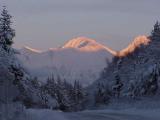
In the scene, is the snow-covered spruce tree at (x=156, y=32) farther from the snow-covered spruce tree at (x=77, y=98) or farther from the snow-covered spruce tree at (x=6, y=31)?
the snow-covered spruce tree at (x=6, y=31)

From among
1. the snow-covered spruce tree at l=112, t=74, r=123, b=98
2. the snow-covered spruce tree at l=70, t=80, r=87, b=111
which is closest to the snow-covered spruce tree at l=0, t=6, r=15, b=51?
the snow-covered spruce tree at l=112, t=74, r=123, b=98

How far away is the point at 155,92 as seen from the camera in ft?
193

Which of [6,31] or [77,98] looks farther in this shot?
[77,98]

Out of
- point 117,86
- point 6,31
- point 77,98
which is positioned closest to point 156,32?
point 117,86

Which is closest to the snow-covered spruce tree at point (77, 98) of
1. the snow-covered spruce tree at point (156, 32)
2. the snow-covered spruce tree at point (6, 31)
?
the snow-covered spruce tree at point (156, 32)

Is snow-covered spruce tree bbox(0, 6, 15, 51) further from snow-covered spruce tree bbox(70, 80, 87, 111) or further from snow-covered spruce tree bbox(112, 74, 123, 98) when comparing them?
snow-covered spruce tree bbox(70, 80, 87, 111)

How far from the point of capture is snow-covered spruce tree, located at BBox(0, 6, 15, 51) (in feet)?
175

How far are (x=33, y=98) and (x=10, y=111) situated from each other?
36.1 metres

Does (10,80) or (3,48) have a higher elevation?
(3,48)

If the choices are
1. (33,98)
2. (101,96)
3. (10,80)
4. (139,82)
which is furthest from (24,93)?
(101,96)

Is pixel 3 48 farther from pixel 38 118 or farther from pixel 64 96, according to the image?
pixel 64 96

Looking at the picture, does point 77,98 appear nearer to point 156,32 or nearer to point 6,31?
point 156,32

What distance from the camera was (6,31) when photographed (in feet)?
176

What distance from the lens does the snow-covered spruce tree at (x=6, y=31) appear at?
53.2 m
